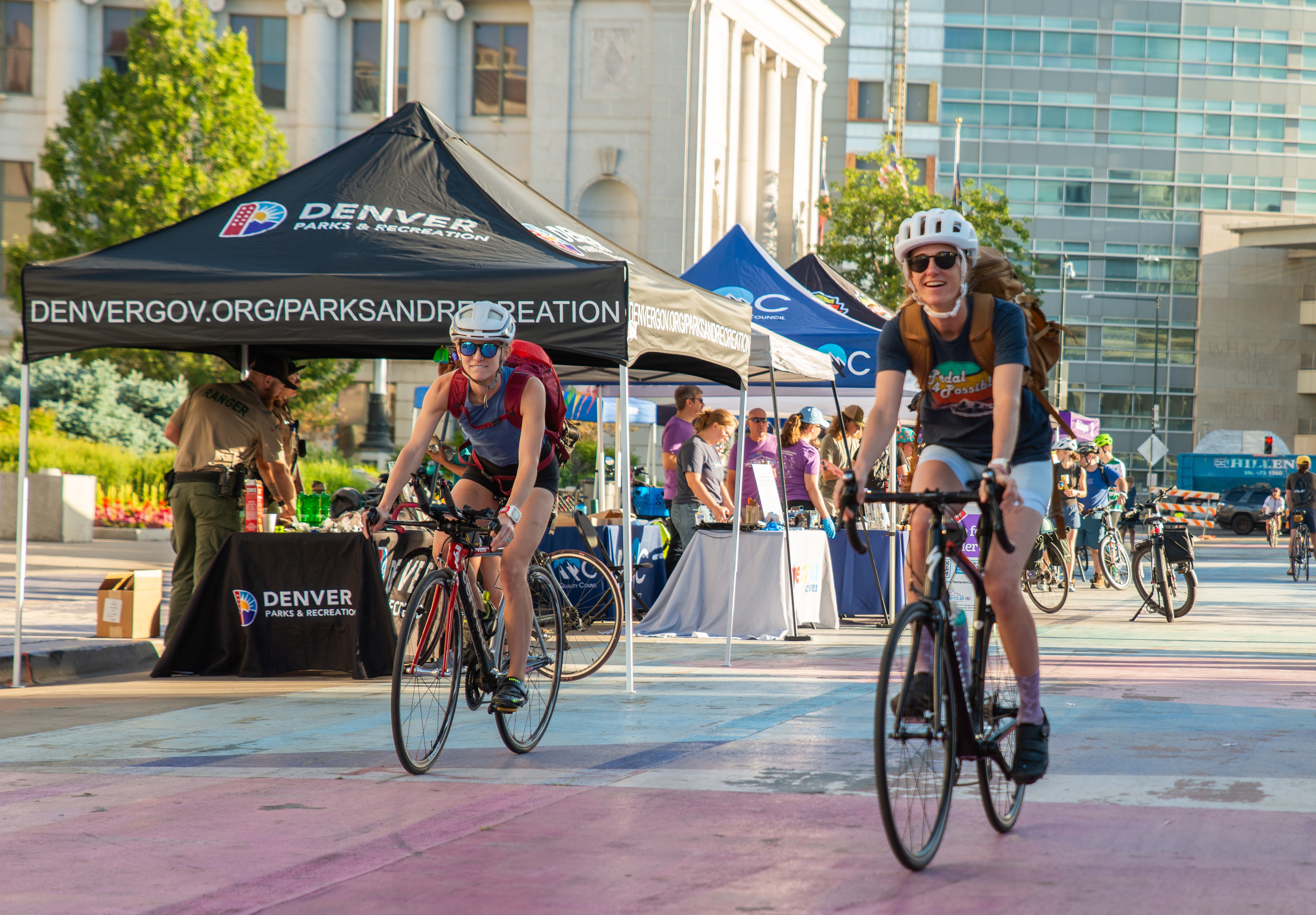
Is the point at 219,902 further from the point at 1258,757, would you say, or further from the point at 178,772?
the point at 1258,757

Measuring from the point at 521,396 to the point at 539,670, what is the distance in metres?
1.27

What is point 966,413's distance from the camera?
5512 mm

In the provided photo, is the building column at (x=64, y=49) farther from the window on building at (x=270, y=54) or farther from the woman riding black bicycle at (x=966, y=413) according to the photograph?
the woman riding black bicycle at (x=966, y=413)

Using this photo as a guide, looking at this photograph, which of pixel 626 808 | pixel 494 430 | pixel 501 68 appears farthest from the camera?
pixel 501 68

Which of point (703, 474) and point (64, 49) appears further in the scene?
point (64, 49)

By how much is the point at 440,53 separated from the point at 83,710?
146 ft

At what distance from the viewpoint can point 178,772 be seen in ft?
21.5

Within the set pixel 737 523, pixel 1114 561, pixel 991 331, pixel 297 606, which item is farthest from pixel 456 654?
pixel 1114 561

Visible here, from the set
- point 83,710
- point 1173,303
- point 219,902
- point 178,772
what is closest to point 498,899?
point 219,902

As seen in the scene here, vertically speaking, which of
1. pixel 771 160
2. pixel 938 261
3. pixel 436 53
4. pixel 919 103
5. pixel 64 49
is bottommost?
pixel 938 261

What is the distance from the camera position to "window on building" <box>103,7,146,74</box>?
165ft

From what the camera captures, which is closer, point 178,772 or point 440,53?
point 178,772

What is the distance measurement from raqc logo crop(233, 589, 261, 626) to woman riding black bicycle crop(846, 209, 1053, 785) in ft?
18.3

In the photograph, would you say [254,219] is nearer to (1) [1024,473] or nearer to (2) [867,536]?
(1) [1024,473]
